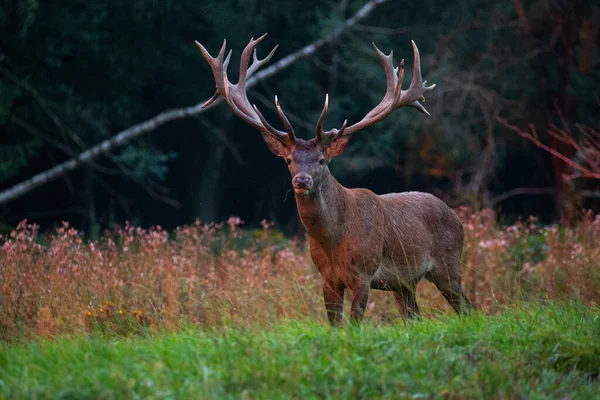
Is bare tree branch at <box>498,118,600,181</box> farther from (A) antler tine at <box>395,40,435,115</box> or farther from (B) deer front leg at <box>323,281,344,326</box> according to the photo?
(B) deer front leg at <box>323,281,344,326</box>

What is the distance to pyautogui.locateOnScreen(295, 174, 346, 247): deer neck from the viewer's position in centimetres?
746

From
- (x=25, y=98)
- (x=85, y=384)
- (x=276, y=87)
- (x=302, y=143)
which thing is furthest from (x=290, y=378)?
(x=276, y=87)

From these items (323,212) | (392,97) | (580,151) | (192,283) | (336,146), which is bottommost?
(580,151)

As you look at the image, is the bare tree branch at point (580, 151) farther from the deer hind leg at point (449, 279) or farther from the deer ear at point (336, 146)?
the deer ear at point (336, 146)

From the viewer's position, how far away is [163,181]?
2419 centimetres

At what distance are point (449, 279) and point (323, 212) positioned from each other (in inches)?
64.7

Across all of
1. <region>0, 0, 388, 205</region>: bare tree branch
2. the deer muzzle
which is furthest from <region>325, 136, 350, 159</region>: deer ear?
<region>0, 0, 388, 205</region>: bare tree branch

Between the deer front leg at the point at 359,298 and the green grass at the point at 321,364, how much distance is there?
0.65 metres

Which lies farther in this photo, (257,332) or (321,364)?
(257,332)

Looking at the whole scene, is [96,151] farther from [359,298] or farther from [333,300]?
[359,298]

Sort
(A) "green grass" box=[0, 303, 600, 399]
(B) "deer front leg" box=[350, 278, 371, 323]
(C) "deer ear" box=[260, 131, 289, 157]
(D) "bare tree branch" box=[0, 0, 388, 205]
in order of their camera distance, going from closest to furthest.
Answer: (A) "green grass" box=[0, 303, 600, 399]
(B) "deer front leg" box=[350, 278, 371, 323]
(C) "deer ear" box=[260, 131, 289, 157]
(D) "bare tree branch" box=[0, 0, 388, 205]

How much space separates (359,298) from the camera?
290 inches

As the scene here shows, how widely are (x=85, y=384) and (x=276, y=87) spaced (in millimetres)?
18193

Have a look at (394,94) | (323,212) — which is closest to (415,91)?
(394,94)
